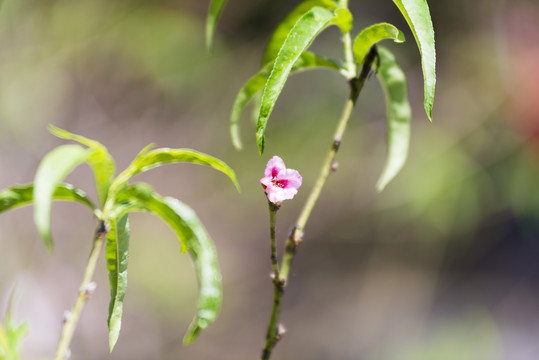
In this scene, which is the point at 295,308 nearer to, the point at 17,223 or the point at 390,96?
the point at 17,223

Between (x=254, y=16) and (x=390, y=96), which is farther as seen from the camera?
(x=254, y=16)

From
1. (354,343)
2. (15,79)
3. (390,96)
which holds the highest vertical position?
(390,96)

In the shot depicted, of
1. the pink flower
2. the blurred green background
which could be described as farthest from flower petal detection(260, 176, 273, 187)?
the blurred green background

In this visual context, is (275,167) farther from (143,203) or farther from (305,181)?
(305,181)

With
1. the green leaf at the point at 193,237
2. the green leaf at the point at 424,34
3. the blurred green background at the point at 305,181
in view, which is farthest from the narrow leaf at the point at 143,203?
the blurred green background at the point at 305,181

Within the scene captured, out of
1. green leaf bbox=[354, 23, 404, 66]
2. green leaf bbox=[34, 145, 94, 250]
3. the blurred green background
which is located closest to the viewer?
green leaf bbox=[34, 145, 94, 250]

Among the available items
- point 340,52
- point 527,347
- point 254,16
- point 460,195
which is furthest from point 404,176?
point 254,16

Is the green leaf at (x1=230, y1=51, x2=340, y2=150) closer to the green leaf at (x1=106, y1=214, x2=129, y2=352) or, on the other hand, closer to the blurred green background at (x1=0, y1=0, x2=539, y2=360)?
the green leaf at (x1=106, y1=214, x2=129, y2=352)
